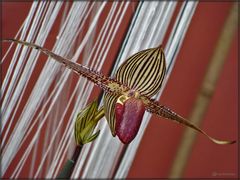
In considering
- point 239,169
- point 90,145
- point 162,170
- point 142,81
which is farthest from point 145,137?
point 142,81

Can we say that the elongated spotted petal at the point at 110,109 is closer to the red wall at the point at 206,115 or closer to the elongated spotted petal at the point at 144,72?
the elongated spotted petal at the point at 144,72

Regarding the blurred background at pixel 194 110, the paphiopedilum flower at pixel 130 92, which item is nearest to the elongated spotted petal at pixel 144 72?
the paphiopedilum flower at pixel 130 92

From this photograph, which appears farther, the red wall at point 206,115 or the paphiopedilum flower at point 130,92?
the red wall at point 206,115

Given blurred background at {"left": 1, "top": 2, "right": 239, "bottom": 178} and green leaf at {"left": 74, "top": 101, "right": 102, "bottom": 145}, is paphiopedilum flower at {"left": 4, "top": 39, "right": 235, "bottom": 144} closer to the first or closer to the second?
green leaf at {"left": 74, "top": 101, "right": 102, "bottom": 145}

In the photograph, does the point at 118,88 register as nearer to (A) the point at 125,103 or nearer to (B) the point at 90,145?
(A) the point at 125,103

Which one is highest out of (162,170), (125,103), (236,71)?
(236,71)

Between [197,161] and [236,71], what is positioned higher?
[236,71]
